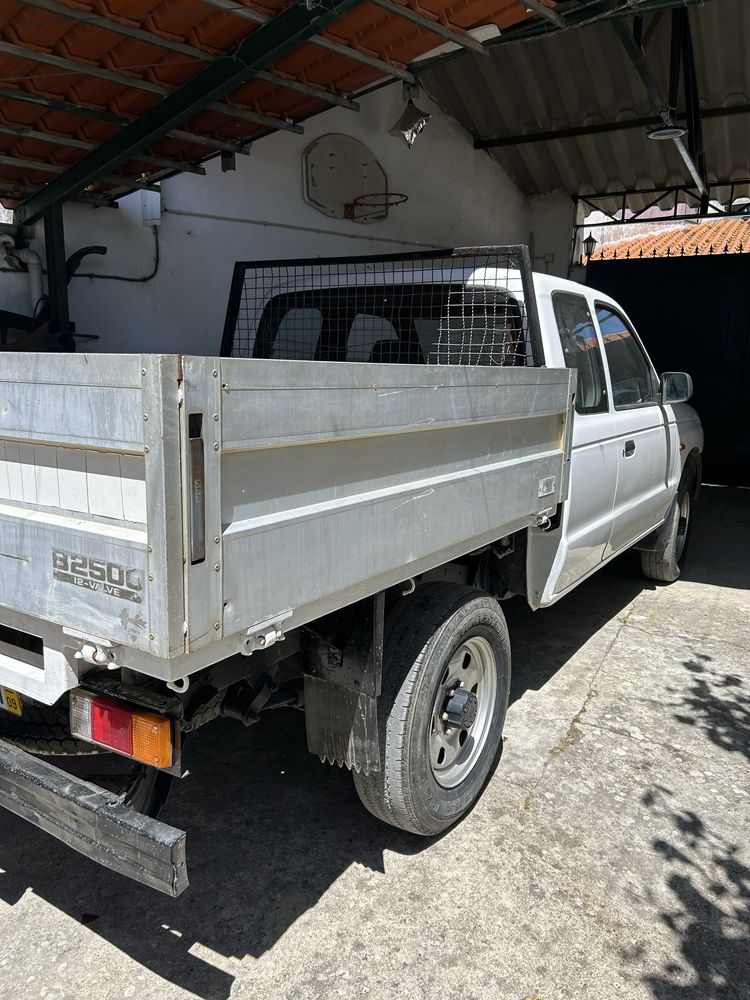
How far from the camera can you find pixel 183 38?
4242mm

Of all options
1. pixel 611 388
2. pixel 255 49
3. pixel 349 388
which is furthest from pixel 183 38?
pixel 349 388

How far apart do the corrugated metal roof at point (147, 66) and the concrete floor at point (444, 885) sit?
12.3ft

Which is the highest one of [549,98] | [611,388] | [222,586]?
[549,98]

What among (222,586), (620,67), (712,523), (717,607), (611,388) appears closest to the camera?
(222,586)

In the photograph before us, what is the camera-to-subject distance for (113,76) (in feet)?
14.1

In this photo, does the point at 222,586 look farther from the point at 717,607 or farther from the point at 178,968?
the point at 717,607

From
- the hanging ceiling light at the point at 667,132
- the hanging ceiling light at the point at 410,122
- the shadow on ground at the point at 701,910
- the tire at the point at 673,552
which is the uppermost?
the hanging ceiling light at the point at 667,132

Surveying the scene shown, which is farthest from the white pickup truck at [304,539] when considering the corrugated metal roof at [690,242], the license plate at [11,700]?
the corrugated metal roof at [690,242]

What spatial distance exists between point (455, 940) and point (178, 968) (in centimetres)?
88

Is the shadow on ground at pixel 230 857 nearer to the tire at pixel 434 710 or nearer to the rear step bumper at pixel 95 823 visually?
the tire at pixel 434 710

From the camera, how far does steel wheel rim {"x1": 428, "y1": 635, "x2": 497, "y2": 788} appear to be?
2873 millimetres

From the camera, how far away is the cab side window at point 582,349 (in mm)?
3607

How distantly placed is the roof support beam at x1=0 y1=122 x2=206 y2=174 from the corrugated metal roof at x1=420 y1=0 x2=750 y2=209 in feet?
13.5

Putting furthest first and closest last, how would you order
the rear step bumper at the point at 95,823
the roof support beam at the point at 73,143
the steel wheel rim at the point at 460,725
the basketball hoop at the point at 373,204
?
the basketball hoop at the point at 373,204 < the roof support beam at the point at 73,143 < the steel wheel rim at the point at 460,725 < the rear step bumper at the point at 95,823
